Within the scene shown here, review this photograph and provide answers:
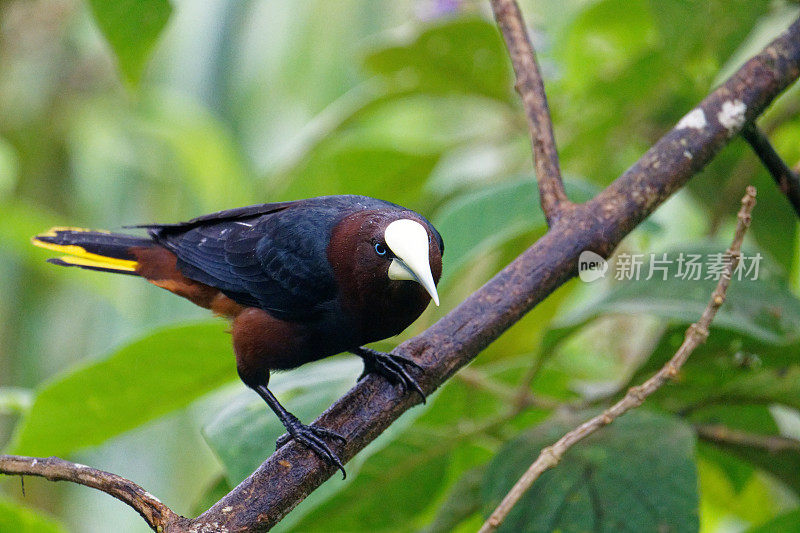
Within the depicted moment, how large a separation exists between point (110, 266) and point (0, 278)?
9.19 ft

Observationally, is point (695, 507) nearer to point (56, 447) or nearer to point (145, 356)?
point (145, 356)

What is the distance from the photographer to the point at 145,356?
125cm

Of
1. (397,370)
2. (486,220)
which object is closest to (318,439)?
(397,370)

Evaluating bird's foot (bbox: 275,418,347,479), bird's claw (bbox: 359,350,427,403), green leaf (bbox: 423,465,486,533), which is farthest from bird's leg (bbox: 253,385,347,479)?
green leaf (bbox: 423,465,486,533)

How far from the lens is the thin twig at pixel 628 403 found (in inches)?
34.5

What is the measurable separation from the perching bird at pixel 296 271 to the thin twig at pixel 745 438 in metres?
0.59

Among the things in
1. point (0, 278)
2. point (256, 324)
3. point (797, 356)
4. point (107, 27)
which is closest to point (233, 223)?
point (256, 324)

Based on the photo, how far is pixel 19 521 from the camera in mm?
1302

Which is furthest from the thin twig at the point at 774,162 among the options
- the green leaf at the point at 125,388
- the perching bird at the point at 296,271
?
the green leaf at the point at 125,388

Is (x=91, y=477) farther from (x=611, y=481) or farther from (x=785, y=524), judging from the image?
(x=785, y=524)

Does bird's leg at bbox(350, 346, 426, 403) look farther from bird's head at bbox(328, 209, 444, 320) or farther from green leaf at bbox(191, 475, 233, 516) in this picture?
green leaf at bbox(191, 475, 233, 516)

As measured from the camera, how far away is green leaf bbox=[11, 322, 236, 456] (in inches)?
48.5

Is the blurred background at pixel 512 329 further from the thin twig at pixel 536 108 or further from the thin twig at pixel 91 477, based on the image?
the thin twig at pixel 91 477

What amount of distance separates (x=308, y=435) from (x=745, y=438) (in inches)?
30.4
